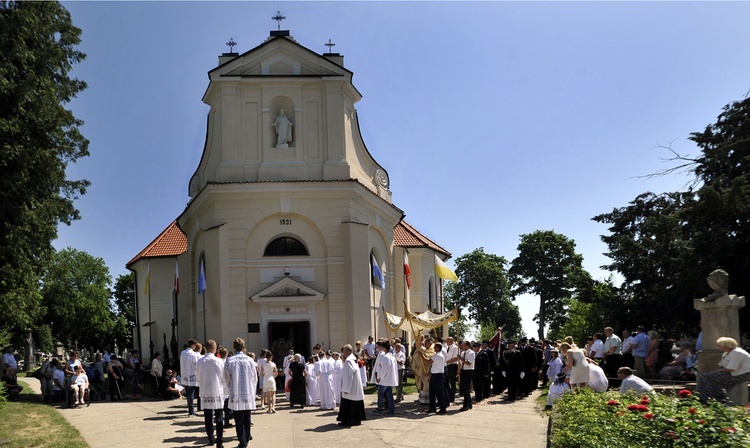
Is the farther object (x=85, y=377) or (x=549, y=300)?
(x=549, y=300)

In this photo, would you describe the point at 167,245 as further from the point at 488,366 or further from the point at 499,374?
the point at 488,366

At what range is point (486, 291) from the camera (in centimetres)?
7938

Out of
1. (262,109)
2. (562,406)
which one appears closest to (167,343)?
(262,109)

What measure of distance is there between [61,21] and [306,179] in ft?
35.0

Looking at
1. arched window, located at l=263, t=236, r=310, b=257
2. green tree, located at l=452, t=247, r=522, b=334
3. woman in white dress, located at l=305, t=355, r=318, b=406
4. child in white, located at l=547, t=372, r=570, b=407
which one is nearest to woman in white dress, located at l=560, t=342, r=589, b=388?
child in white, located at l=547, t=372, r=570, b=407

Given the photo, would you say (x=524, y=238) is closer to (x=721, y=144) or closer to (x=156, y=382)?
(x=721, y=144)

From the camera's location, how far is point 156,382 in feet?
82.8

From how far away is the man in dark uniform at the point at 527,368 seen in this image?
22.4 meters

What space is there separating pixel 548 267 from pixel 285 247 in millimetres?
47386

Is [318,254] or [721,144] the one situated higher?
[721,144]

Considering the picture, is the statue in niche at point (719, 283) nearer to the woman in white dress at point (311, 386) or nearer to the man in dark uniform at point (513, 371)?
the man in dark uniform at point (513, 371)

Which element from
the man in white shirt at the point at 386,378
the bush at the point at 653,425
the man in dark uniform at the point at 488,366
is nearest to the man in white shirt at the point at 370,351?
the man in dark uniform at the point at 488,366

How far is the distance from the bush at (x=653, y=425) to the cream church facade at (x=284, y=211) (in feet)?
61.9

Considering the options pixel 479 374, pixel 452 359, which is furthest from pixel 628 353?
pixel 452 359
